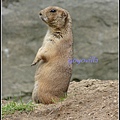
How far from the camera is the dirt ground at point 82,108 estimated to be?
17.5 ft

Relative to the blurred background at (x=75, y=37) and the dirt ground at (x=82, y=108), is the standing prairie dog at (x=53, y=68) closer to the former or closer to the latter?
the dirt ground at (x=82, y=108)

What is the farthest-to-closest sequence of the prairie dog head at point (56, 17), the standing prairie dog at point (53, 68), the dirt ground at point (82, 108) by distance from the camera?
the prairie dog head at point (56, 17) < the standing prairie dog at point (53, 68) < the dirt ground at point (82, 108)

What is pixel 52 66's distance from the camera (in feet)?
21.3

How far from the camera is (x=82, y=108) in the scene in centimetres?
564

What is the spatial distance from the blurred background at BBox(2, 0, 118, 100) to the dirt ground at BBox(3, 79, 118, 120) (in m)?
3.06

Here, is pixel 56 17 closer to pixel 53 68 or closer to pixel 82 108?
pixel 53 68

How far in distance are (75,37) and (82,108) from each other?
4.01m

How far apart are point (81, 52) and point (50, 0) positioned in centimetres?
117

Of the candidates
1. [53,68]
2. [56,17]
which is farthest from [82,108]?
[56,17]

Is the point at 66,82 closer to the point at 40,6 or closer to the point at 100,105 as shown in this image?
the point at 100,105

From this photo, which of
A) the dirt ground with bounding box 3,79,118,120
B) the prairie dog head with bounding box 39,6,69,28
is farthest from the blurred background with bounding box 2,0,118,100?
the dirt ground with bounding box 3,79,118,120

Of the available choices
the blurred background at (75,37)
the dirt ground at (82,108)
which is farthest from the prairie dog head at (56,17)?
the blurred background at (75,37)

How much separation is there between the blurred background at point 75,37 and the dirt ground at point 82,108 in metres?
3.06

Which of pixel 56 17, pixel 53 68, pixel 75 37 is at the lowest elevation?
pixel 75 37
